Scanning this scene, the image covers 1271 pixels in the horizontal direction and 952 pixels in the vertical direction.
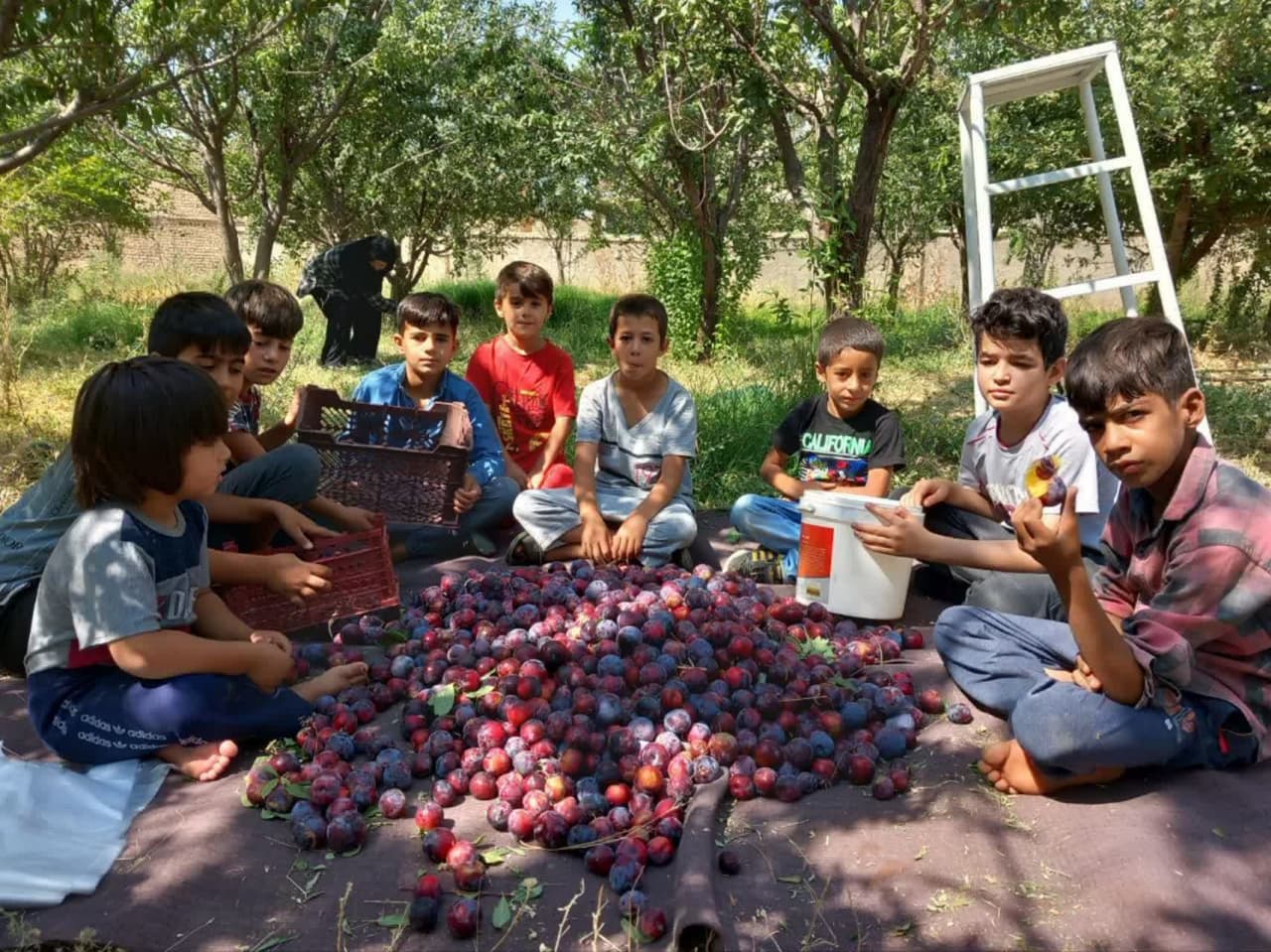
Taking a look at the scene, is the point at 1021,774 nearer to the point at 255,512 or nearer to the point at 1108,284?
the point at 255,512

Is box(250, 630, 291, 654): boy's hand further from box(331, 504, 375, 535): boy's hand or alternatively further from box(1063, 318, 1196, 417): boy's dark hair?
box(1063, 318, 1196, 417): boy's dark hair

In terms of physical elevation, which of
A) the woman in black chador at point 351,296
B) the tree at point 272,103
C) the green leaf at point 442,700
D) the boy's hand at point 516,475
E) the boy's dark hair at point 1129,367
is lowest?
the green leaf at point 442,700

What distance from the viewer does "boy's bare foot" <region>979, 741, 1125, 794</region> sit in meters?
1.94

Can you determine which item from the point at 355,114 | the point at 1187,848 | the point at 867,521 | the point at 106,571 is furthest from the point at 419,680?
the point at 355,114

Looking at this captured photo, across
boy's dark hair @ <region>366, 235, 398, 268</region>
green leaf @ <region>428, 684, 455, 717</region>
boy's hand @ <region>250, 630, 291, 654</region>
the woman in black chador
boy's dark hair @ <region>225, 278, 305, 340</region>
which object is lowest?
green leaf @ <region>428, 684, 455, 717</region>

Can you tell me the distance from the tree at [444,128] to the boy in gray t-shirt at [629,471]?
7055 millimetres

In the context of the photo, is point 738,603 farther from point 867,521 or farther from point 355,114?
point 355,114

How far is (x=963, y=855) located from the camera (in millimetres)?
1788

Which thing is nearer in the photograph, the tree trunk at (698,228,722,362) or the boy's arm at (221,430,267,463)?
the boy's arm at (221,430,267,463)

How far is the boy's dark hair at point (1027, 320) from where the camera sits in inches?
109

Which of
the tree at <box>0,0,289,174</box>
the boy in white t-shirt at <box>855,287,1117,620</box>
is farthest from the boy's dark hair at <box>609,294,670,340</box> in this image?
the tree at <box>0,0,289,174</box>

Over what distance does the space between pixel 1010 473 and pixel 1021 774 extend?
1205 mm

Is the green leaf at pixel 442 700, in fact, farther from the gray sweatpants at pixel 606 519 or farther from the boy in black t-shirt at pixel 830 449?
the boy in black t-shirt at pixel 830 449

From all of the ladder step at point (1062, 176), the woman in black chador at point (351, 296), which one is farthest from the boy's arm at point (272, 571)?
the woman in black chador at point (351, 296)
